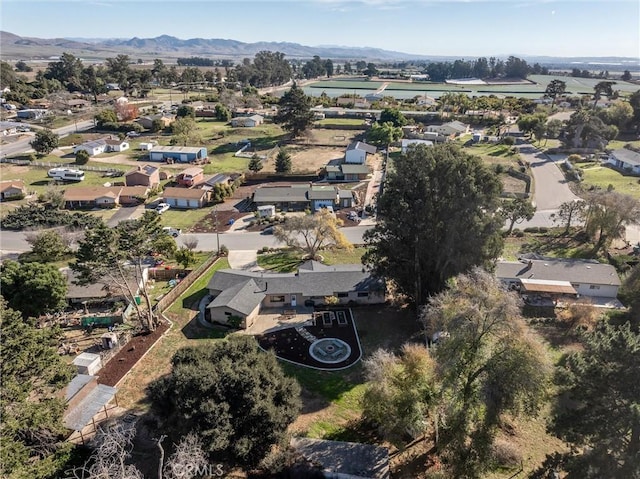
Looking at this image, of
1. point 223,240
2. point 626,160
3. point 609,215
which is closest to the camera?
point 609,215

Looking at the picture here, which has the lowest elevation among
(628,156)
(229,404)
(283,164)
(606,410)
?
(229,404)

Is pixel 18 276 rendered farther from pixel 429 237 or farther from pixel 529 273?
pixel 529 273

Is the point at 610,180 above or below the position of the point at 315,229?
above

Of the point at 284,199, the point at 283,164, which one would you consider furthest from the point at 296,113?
the point at 284,199

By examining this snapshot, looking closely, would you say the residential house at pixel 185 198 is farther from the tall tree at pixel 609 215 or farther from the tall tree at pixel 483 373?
the tall tree at pixel 609 215

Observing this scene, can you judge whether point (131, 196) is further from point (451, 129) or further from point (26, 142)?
point (451, 129)
